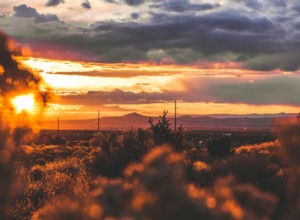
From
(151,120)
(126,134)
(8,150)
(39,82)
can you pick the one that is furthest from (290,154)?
(151,120)

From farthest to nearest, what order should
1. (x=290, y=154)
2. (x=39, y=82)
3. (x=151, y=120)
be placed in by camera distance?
(x=151, y=120), (x=39, y=82), (x=290, y=154)

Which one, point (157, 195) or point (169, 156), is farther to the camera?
point (169, 156)

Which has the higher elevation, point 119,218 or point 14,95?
point 14,95

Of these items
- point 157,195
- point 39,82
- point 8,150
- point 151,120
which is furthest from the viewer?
point 151,120

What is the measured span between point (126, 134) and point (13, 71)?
7365mm

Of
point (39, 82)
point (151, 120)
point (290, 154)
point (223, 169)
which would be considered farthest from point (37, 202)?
point (151, 120)

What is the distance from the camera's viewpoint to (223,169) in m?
18.2

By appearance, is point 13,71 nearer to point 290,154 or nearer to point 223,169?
point 223,169

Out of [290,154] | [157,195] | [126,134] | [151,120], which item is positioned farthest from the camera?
[151,120]

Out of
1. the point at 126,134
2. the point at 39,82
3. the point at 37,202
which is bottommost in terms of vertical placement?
the point at 37,202

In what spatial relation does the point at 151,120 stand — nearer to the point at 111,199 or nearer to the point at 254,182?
the point at 254,182

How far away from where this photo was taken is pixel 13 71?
17.7 m

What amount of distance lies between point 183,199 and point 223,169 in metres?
14.2

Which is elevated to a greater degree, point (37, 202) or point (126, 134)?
point (126, 134)
